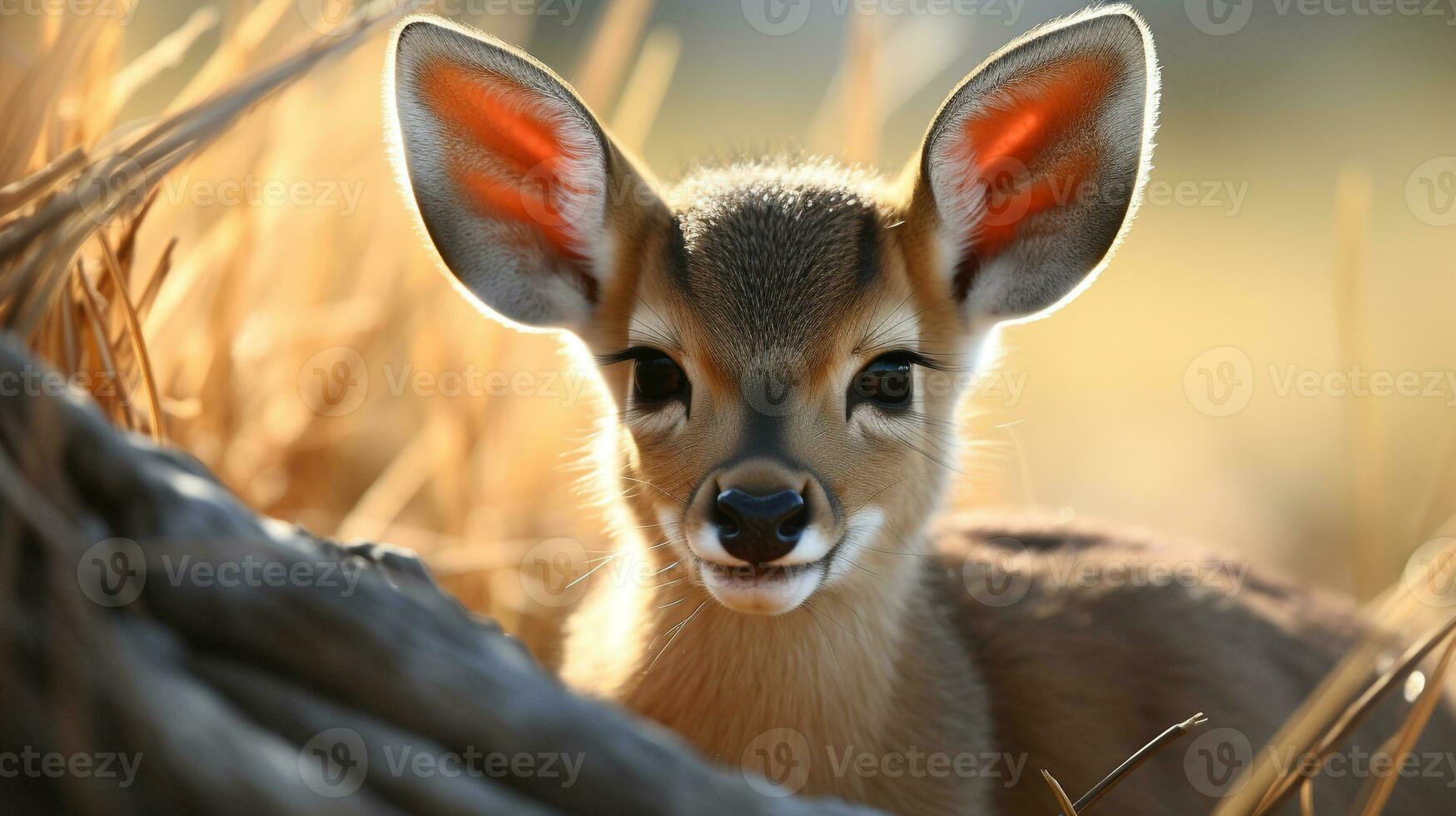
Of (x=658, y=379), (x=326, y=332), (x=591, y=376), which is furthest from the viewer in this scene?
(x=326, y=332)

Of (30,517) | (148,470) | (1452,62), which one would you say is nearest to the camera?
(30,517)

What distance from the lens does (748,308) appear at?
7.94ft

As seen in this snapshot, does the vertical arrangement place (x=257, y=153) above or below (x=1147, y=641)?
above

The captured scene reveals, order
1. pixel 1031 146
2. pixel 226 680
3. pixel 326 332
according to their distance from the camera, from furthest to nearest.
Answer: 1. pixel 326 332
2. pixel 1031 146
3. pixel 226 680

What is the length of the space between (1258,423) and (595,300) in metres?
4.80

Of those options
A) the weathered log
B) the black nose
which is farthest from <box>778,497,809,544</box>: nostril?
the weathered log

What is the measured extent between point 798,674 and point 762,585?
52 cm

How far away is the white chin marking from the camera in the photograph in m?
2.18

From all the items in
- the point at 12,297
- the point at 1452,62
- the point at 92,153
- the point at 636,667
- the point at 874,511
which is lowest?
the point at 636,667

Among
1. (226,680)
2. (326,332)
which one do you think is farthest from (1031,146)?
(326,332)

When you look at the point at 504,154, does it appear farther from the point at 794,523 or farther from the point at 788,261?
the point at 794,523

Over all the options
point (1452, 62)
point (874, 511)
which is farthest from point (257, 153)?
point (1452, 62)

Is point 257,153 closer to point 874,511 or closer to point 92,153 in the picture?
point 92,153

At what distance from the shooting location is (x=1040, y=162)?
8.72ft
